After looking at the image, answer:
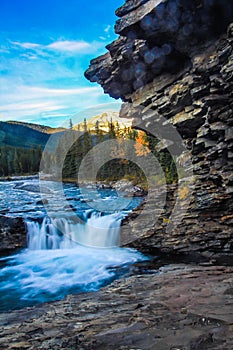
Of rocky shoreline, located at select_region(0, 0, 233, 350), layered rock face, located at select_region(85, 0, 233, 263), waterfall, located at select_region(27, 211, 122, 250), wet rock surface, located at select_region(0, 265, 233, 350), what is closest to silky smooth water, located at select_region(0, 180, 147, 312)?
waterfall, located at select_region(27, 211, 122, 250)

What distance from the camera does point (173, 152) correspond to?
24266 mm

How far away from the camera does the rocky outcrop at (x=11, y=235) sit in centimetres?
1833

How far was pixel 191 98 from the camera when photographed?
20.5 metres

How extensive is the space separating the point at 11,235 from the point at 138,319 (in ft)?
49.3

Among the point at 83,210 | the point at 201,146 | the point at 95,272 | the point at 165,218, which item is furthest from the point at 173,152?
the point at 95,272

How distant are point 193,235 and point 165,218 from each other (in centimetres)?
228

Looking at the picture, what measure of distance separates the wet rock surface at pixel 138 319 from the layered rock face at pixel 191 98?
515 centimetres

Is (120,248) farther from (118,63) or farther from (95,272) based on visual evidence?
(118,63)

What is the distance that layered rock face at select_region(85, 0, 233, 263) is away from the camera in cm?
1594

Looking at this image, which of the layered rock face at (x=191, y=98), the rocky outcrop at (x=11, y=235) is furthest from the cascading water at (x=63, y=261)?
the layered rock face at (x=191, y=98)

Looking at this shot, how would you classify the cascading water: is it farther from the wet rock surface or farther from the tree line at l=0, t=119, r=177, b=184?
the tree line at l=0, t=119, r=177, b=184

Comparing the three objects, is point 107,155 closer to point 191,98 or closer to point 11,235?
point 191,98

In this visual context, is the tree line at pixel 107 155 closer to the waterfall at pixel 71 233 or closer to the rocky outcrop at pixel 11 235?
the waterfall at pixel 71 233

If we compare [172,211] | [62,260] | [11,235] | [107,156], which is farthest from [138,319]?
[107,156]
